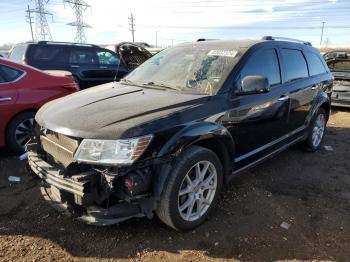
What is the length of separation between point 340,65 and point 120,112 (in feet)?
28.1

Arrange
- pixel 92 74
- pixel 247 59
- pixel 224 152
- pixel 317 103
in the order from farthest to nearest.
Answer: pixel 92 74 < pixel 317 103 < pixel 247 59 < pixel 224 152

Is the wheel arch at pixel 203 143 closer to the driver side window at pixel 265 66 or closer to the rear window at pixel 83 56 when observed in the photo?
the driver side window at pixel 265 66

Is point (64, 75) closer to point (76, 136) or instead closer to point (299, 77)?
point (76, 136)

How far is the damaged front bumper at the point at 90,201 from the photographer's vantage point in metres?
2.70

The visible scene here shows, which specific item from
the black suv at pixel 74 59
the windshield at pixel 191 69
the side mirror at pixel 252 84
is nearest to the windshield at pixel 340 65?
the black suv at pixel 74 59

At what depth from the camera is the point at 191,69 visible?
384 centimetres

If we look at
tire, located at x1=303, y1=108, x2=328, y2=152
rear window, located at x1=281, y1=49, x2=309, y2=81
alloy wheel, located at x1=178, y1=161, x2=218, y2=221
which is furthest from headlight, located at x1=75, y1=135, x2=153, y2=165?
tire, located at x1=303, y1=108, x2=328, y2=152

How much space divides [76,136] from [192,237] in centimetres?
143

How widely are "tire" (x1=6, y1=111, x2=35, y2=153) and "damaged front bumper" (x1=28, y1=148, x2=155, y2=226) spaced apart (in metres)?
2.38

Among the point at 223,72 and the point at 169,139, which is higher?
the point at 223,72

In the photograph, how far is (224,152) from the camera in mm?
3451

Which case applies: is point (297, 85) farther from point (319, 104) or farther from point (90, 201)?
point (90, 201)

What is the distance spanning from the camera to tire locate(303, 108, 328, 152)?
18.1 feet

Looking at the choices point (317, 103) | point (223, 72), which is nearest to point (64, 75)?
point (223, 72)
